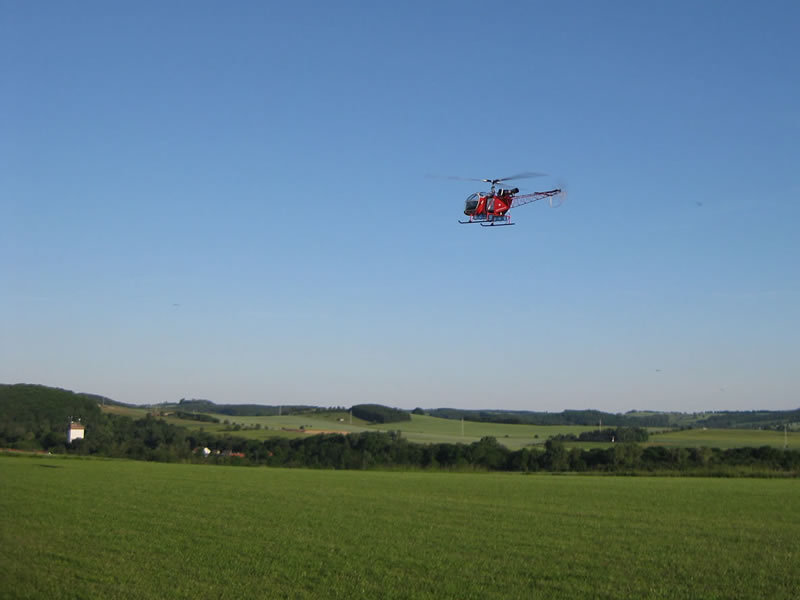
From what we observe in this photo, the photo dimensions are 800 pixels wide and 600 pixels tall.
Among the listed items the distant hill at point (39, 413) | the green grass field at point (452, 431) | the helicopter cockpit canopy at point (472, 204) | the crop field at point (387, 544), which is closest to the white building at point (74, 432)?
the distant hill at point (39, 413)

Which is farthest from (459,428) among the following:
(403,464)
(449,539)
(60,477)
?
(449,539)

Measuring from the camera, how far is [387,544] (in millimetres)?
23125

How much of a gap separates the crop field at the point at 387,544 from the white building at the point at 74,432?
61284 mm

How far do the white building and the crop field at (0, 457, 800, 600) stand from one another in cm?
6128

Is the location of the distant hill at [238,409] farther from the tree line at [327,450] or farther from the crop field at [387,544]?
the crop field at [387,544]

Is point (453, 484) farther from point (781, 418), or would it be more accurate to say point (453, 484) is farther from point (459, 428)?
point (781, 418)

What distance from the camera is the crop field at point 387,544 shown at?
1720 centimetres

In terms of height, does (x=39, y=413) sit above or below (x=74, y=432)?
above

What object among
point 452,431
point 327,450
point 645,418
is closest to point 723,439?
point 452,431

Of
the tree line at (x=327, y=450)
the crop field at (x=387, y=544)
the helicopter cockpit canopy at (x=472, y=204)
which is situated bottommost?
the tree line at (x=327, y=450)

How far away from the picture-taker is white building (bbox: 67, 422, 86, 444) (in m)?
99.1

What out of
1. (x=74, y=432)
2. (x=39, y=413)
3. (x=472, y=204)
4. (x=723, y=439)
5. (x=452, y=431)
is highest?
(x=472, y=204)

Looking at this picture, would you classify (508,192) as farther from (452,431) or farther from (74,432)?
(452,431)

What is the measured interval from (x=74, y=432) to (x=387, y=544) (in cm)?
8837
